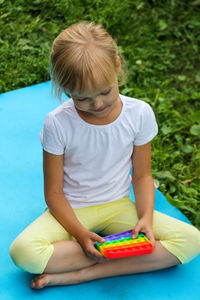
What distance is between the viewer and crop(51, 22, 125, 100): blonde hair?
1.38m

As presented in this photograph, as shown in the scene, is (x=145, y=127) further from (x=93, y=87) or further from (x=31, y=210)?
(x=31, y=210)

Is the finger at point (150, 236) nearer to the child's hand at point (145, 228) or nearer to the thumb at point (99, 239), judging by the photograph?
the child's hand at point (145, 228)

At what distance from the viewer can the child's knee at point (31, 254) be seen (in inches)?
61.7

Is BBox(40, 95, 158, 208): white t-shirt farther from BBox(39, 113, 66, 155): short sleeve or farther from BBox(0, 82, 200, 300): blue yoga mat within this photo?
BBox(0, 82, 200, 300): blue yoga mat

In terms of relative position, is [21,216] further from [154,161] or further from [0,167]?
[154,161]

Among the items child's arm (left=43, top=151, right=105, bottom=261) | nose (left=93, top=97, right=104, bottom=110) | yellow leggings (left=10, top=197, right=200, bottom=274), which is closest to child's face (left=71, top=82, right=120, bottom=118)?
nose (left=93, top=97, right=104, bottom=110)

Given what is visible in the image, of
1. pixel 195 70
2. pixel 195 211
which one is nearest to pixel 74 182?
pixel 195 211

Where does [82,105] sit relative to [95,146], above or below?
above

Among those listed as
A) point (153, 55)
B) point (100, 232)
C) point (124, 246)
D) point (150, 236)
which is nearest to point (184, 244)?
point (150, 236)

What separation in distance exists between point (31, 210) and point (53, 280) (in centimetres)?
39

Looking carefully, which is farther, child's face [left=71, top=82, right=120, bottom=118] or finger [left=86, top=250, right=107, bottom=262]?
finger [left=86, top=250, right=107, bottom=262]

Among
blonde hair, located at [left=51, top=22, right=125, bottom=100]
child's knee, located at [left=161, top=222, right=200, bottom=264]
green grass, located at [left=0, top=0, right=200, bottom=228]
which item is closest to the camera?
blonde hair, located at [left=51, top=22, right=125, bottom=100]

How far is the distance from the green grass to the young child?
0.54m

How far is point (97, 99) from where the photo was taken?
143 centimetres
